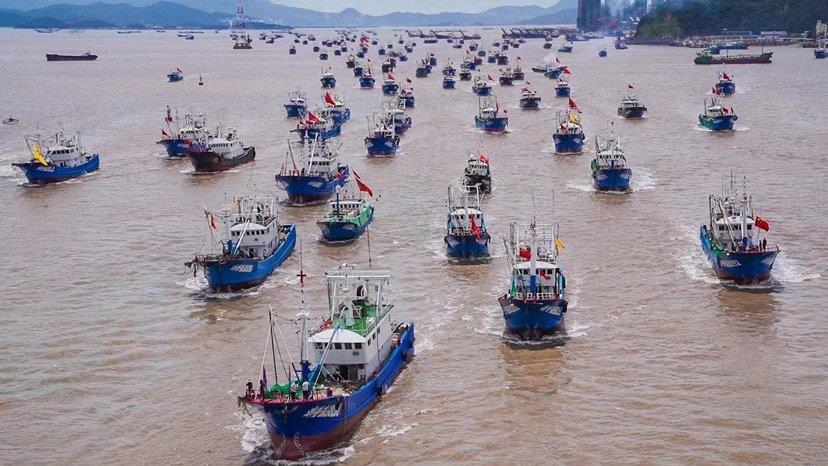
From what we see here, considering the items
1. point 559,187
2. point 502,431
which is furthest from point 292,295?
point 559,187

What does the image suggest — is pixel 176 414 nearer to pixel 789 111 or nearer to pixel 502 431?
pixel 502 431

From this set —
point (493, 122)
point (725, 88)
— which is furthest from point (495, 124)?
point (725, 88)

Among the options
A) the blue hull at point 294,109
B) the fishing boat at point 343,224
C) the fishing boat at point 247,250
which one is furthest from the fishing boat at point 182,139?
the fishing boat at point 247,250

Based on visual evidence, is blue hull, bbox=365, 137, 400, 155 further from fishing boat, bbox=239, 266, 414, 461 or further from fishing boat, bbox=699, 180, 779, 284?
fishing boat, bbox=239, 266, 414, 461

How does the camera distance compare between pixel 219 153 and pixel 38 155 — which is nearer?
pixel 38 155

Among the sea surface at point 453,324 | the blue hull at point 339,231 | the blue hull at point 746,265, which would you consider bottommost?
the sea surface at point 453,324

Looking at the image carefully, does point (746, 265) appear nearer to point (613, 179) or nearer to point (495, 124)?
point (613, 179)

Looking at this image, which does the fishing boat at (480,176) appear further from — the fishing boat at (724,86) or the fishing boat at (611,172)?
the fishing boat at (724,86)
